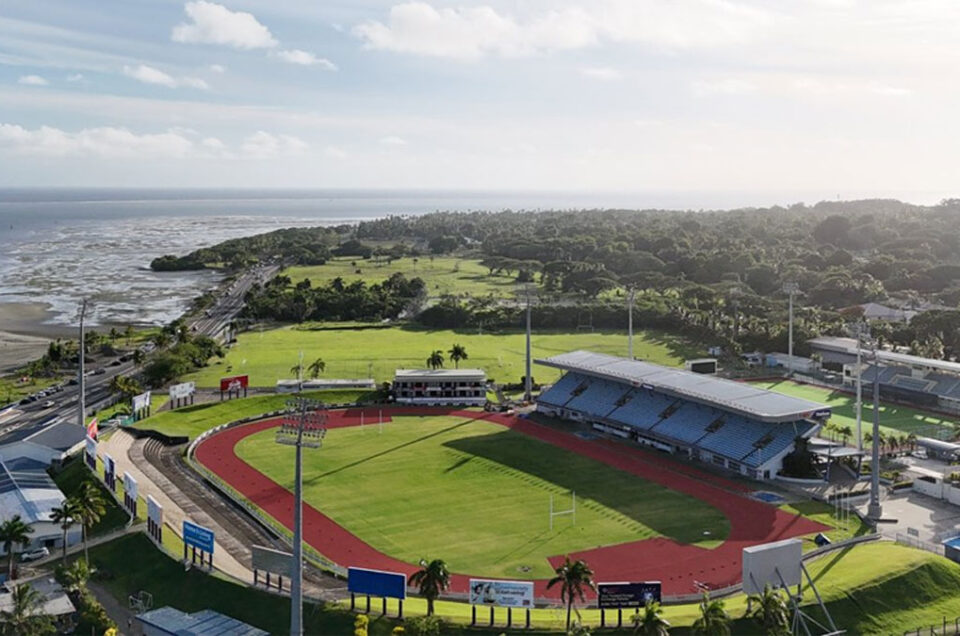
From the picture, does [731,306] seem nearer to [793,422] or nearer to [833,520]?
[793,422]

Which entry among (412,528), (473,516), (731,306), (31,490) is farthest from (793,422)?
(731,306)

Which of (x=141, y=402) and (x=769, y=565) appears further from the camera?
(x=141, y=402)

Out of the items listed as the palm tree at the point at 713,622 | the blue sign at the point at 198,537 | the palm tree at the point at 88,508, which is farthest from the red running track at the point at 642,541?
the palm tree at the point at 88,508

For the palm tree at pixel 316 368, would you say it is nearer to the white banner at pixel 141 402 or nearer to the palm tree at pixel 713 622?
the white banner at pixel 141 402

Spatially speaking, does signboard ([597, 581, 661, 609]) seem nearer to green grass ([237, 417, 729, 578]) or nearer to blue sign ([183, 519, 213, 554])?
green grass ([237, 417, 729, 578])

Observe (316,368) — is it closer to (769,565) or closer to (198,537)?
(198,537)

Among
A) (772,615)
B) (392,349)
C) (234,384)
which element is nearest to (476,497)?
(772,615)
